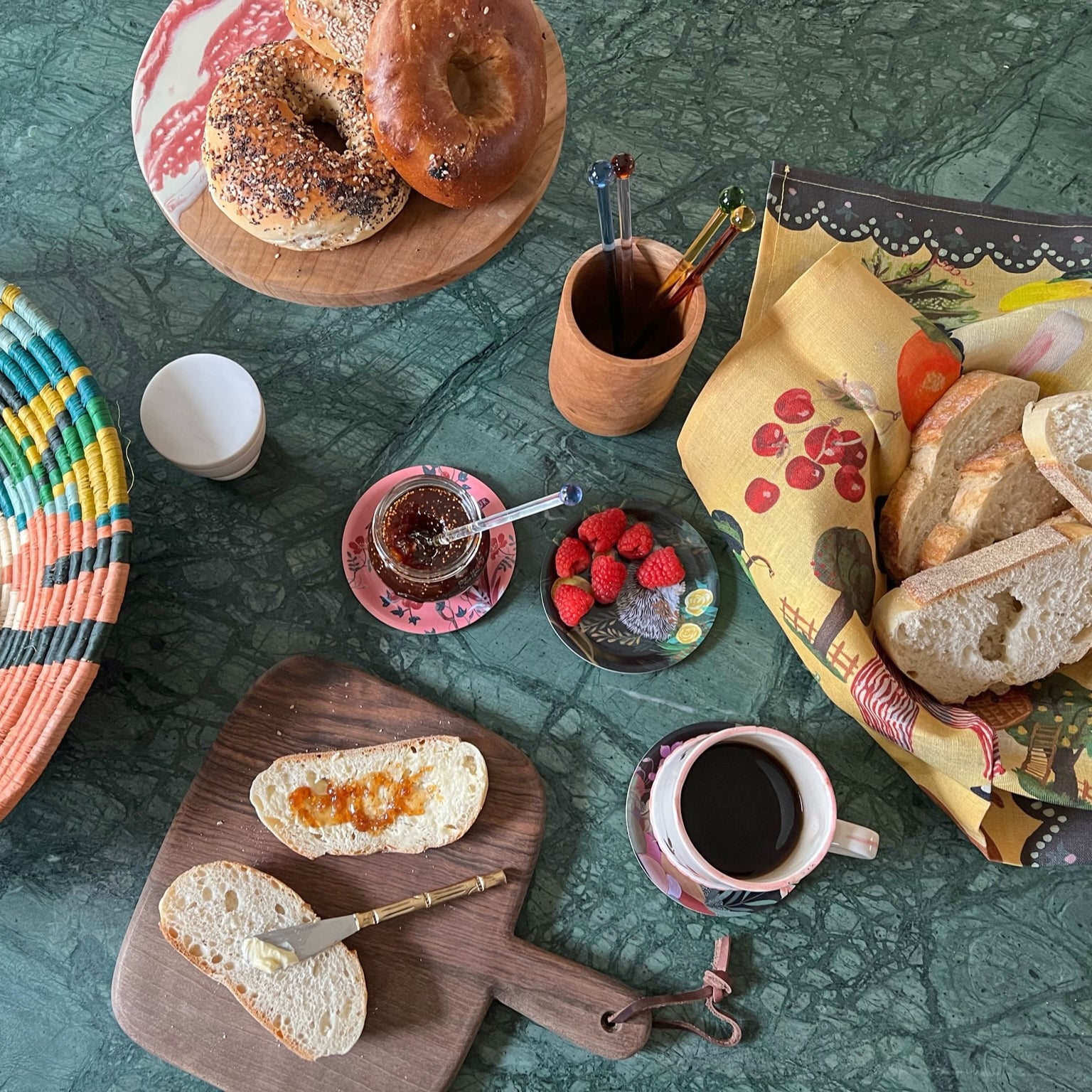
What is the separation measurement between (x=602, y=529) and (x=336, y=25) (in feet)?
1.82

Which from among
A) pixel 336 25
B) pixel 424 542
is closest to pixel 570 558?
pixel 424 542

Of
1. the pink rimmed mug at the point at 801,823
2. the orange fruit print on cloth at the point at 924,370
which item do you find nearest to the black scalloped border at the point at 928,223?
the orange fruit print on cloth at the point at 924,370

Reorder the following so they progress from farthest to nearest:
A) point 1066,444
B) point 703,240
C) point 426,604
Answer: point 426,604, point 1066,444, point 703,240

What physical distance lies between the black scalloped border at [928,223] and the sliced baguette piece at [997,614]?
290 mm

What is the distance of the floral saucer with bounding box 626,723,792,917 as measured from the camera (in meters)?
0.89

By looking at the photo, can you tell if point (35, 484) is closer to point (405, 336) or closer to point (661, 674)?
point (405, 336)

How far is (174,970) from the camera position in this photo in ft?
2.86

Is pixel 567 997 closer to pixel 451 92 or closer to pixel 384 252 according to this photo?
pixel 384 252

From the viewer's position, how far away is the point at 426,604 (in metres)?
0.94

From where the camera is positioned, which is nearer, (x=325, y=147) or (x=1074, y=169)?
(x=325, y=147)

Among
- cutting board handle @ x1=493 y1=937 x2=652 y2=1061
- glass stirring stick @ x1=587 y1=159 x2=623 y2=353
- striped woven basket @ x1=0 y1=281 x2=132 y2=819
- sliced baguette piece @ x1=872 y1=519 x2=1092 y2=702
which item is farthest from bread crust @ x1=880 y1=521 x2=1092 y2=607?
striped woven basket @ x1=0 y1=281 x2=132 y2=819

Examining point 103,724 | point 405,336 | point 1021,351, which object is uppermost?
point 1021,351

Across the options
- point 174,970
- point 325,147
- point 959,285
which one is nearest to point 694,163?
point 959,285

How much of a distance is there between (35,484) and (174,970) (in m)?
0.50
